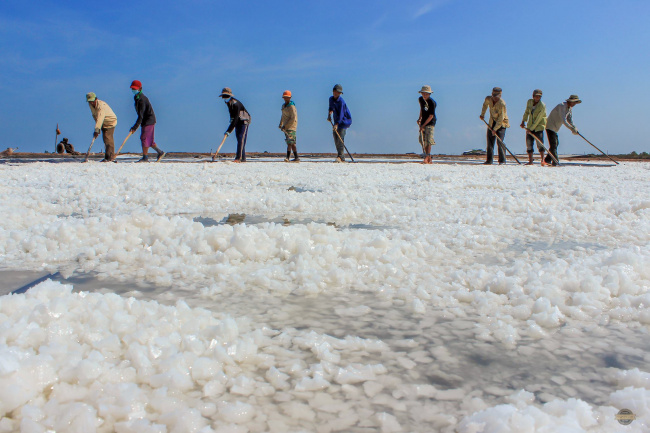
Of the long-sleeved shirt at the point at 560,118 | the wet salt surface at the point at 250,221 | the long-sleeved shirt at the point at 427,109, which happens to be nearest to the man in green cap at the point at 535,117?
the long-sleeved shirt at the point at 560,118

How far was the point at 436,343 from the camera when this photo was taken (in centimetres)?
155

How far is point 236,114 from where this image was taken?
11492 millimetres

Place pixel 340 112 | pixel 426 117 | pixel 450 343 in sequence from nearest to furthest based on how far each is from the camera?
1. pixel 450 343
2. pixel 426 117
3. pixel 340 112

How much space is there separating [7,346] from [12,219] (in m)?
2.48

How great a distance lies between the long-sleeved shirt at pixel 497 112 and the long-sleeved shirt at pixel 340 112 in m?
3.43

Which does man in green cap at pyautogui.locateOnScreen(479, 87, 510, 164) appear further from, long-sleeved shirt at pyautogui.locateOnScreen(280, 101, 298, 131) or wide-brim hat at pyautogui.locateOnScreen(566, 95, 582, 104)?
long-sleeved shirt at pyautogui.locateOnScreen(280, 101, 298, 131)

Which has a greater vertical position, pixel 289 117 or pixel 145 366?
pixel 289 117

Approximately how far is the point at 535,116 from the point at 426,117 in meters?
2.66

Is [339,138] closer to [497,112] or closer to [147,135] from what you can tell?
[497,112]

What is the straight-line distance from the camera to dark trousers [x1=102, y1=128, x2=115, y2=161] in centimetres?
1136

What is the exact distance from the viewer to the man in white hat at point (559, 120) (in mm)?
11586

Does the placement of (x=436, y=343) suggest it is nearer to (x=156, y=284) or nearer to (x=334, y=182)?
(x=156, y=284)

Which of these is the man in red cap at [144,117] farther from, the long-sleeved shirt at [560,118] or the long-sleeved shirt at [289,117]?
the long-sleeved shirt at [560,118]

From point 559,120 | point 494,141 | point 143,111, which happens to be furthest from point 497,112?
point 143,111
